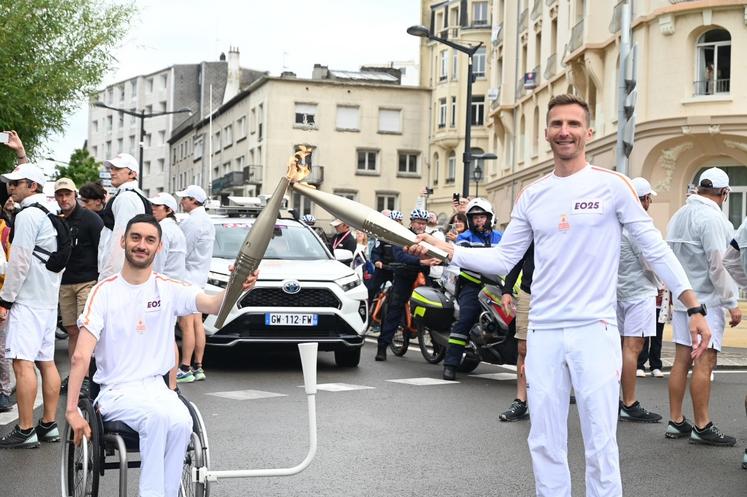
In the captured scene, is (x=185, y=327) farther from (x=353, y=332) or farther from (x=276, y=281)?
(x=353, y=332)

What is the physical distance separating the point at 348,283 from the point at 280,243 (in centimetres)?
131

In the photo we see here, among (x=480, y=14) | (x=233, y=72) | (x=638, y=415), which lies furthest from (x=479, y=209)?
(x=233, y=72)

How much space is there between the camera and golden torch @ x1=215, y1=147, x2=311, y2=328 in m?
5.07

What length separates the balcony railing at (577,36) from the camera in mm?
35344

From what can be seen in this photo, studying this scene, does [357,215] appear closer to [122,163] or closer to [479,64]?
[122,163]

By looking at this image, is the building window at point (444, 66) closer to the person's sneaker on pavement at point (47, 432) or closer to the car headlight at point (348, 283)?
the car headlight at point (348, 283)

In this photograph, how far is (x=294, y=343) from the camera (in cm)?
1269

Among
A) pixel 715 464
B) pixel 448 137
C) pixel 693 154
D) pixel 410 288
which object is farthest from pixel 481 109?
pixel 715 464

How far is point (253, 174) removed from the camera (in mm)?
68062

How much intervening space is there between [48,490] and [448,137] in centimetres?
6034

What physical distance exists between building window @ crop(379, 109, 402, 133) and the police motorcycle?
55.0 meters

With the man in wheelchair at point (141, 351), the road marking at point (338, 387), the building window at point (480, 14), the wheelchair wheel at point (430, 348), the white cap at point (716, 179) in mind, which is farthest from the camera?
the building window at point (480, 14)

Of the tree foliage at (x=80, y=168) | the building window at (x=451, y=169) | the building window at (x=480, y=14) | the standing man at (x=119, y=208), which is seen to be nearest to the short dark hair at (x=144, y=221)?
the standing man at (x=119, y=208)

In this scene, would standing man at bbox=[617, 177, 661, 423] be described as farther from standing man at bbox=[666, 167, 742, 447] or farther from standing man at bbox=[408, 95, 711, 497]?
standing man at bbox=[408, 95, 711, 497]
